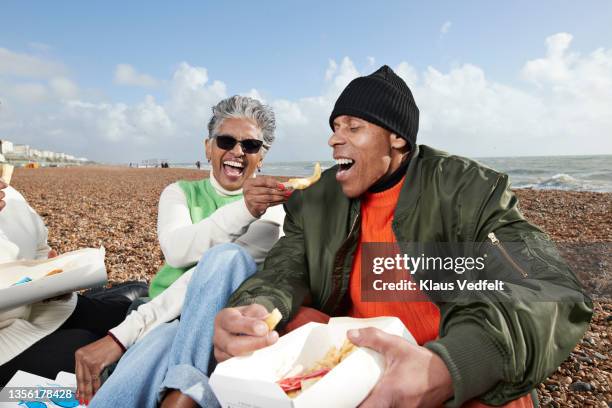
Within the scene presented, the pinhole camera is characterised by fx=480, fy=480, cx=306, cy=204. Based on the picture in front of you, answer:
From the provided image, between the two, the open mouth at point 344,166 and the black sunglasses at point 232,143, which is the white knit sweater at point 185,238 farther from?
the open mouth at point 344,166

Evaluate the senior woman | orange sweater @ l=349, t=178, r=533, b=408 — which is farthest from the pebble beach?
the senior woman

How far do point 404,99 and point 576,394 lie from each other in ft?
9.40

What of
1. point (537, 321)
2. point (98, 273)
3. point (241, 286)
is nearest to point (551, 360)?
point (537, 321)

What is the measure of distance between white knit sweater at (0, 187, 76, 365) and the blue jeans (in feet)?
3.18

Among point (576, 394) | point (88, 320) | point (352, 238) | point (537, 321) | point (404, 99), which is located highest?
point (404, 99)

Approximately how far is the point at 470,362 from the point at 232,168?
2.39 m

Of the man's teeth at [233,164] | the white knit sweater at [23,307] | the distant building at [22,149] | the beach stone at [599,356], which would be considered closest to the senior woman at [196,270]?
the man's teeth at [233,164]

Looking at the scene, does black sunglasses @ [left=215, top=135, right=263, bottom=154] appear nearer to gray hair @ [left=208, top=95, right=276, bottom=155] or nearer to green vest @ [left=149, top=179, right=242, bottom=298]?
gray hair @ [left=208, top=95, right=276, bottom=155]

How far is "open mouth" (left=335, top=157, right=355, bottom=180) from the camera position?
262 cm

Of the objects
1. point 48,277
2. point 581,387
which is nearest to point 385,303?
point 48,277

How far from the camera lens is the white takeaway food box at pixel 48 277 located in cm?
255

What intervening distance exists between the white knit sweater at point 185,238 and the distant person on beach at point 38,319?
1.94 feet

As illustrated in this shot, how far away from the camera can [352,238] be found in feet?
8.21

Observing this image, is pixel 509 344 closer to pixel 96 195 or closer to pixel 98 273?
pixel 98 273
